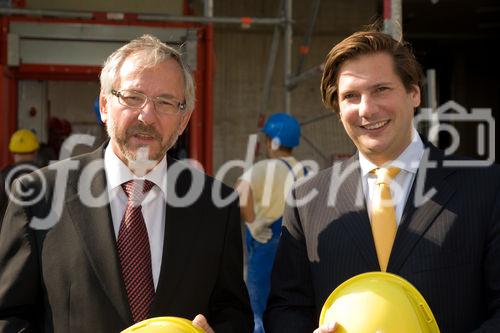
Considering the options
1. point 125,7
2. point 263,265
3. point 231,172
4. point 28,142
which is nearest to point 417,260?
point 263,265

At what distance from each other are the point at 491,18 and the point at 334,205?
1012 centimetres

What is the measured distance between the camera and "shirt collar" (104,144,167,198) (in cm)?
233

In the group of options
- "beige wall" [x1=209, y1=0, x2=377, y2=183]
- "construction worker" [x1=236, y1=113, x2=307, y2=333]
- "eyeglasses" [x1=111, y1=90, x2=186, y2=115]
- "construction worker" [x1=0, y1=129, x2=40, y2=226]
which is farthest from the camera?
"beige wall" [x1=209, y1=0, x2=377, y2=183]

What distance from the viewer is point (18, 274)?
2143mm

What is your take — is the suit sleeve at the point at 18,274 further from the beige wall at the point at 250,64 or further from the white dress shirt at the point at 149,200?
the beige wall at the point at 250,64

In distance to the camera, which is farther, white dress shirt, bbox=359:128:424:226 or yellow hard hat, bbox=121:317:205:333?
white dress shirt, bbox=359:128:424:226

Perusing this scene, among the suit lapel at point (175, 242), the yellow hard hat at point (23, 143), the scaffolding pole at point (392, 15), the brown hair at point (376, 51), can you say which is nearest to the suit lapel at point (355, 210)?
the brown hair at point (376, 51)

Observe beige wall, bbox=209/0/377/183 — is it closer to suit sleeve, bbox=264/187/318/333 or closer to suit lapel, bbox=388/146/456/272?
suit sleeve, bbox=264/187/318/333

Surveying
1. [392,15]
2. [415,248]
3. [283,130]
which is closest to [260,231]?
[283,130]

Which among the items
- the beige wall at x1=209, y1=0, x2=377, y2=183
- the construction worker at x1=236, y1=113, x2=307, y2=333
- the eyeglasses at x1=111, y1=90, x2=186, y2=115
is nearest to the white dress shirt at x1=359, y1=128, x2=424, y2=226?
the eyeglasses at x1=111, y1=90, x2=186, y2=115

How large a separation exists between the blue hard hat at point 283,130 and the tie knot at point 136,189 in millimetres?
2932

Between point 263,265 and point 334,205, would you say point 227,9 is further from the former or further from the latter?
point 334,205

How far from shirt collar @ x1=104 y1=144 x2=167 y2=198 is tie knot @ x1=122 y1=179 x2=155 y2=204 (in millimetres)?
15

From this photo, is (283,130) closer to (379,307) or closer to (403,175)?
(403,175)
